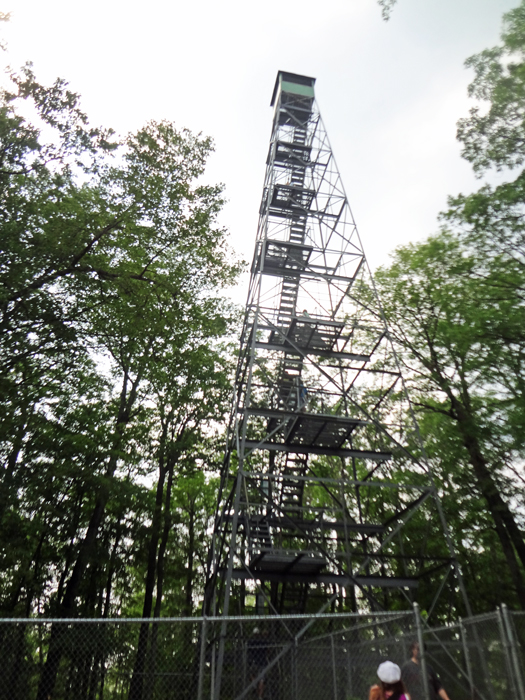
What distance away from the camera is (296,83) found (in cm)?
2034

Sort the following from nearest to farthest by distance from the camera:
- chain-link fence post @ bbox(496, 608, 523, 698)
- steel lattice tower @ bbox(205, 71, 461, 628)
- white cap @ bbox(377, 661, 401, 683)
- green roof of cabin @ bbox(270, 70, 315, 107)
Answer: white cap @ bbox(377, 661, 401, 683) → chain-link fence post @ bbox(496, 608, 523, 698) → steel lattice tower @ bbox(205, 71, 461, 628) → green roof of cabin @ bbox(270, 70, 315, 107)

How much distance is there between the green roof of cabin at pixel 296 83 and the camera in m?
19.9

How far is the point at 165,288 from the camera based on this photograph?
47.5 ft

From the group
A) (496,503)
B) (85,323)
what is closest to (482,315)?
(496,503)

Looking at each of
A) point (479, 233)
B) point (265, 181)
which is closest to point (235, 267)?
point (265, 181)

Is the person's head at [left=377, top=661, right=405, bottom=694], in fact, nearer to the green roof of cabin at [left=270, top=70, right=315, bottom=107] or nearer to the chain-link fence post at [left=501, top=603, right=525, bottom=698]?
the chain-link fence post at [left=501, top=603, right=525, bottom=698]

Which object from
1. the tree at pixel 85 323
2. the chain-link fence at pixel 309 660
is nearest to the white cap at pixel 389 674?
the chain-link fence at pixel 309 660

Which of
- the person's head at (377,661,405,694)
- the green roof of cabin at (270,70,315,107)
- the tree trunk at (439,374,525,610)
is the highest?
the green roof of cabin at (270,70,315,107)

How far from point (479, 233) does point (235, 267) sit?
873 centimetres

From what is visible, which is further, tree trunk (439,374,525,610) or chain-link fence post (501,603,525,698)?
tree trunk (439,374,525,610)

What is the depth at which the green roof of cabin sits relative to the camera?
1994 cm

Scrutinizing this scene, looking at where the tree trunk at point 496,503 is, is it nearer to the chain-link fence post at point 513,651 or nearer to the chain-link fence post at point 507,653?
the chain-link fence post at point 507,653

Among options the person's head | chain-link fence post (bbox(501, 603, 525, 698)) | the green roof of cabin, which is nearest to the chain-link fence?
A: chain-link fence post (bbox(501, 603, 525, 698))

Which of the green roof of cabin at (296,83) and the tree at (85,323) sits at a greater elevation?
the green roof of cabin at (296,83)
